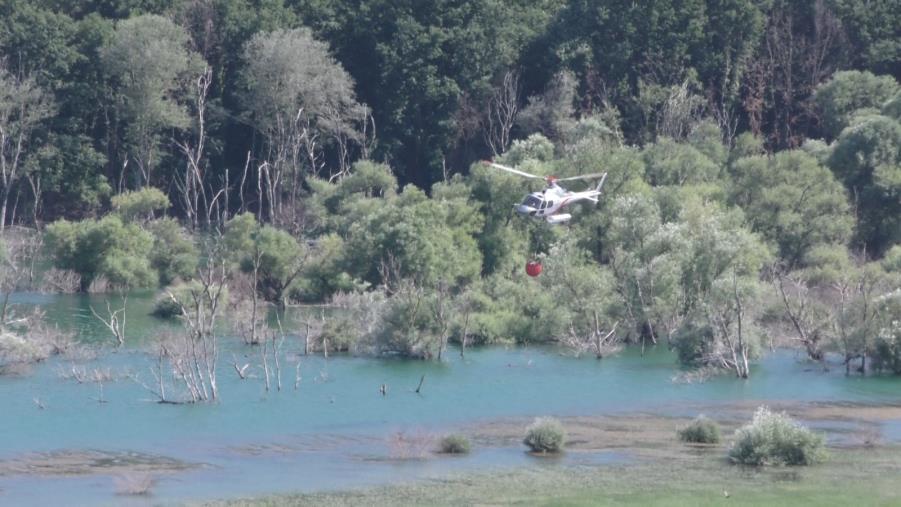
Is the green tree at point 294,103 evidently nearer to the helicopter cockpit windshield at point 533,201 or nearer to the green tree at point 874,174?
the green tree at point 874,174

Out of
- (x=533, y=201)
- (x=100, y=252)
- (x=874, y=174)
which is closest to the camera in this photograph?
(x=533, y=201)

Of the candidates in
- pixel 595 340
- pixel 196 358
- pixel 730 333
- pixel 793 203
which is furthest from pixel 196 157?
pixel 196 358

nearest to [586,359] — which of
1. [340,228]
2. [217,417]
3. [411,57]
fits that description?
[217,417]

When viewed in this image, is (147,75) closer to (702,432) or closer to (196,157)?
(196,157)

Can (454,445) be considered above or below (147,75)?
below

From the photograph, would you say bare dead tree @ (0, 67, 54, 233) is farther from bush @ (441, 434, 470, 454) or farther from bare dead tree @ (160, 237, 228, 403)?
bush @ (441, 434, 470, 454)

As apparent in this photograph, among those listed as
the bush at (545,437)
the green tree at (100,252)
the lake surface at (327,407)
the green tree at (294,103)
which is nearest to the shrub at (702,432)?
the lake surface at (327,407)

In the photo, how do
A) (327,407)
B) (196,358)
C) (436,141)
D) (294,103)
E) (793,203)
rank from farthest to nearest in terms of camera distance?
(436,141) < (294,103) < (793,203) < (327,407) < (196,358)

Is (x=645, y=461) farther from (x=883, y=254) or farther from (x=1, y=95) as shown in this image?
(x=1, y=95)
